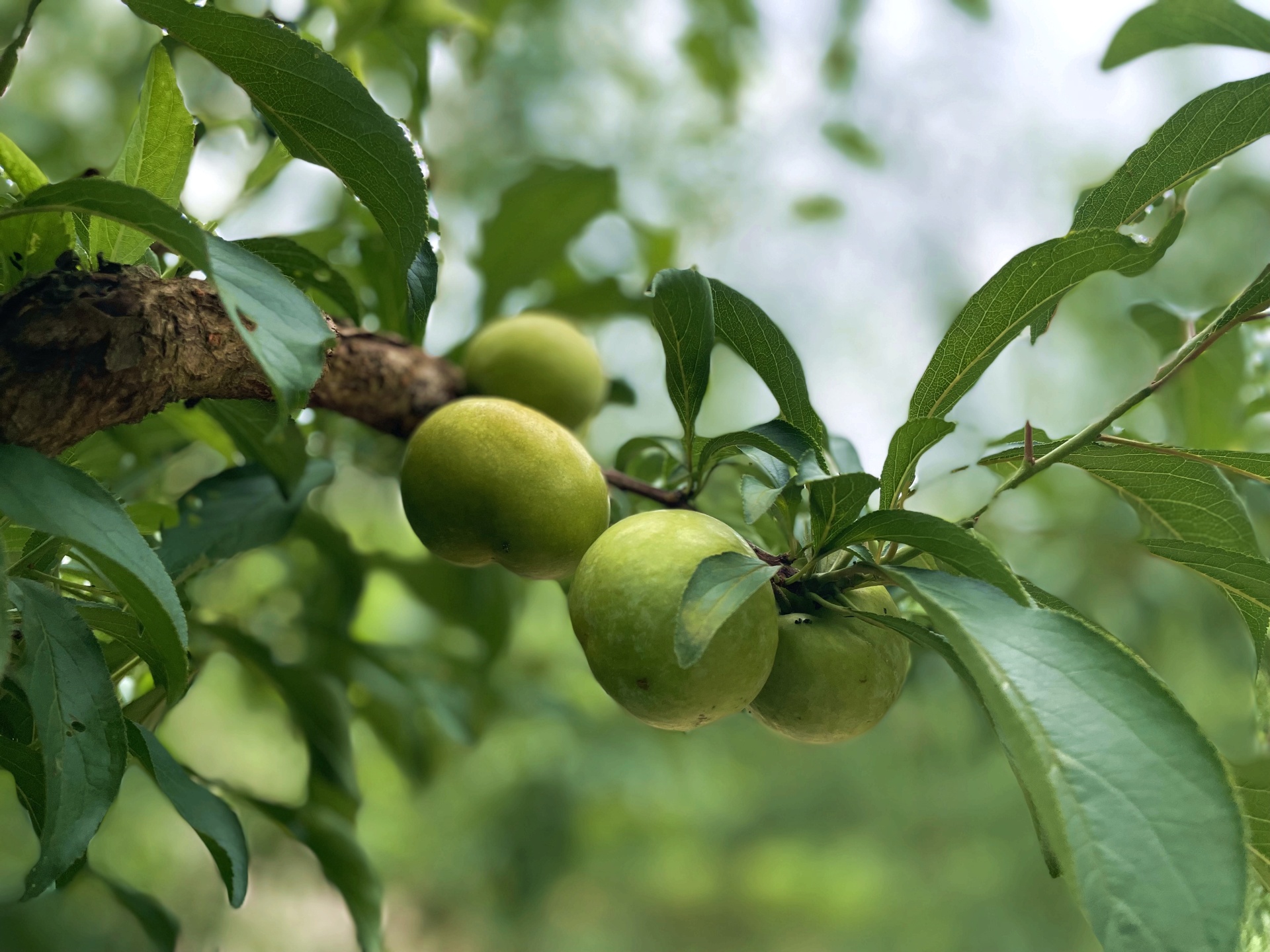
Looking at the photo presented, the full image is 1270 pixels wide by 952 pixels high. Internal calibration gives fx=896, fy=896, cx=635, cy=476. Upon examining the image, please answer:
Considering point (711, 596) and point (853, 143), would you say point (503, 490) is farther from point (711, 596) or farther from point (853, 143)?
point (853, 143)

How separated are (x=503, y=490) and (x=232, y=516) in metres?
0.21

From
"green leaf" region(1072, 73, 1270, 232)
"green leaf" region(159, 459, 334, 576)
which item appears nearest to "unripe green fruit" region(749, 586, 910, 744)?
"green leaf" region(1072, 73, 1270, 232)

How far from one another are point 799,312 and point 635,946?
1794mm

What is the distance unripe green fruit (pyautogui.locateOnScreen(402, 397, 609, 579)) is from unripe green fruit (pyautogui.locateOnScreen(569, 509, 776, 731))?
58mm

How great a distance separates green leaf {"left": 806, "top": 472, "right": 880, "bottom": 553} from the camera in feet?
1.20

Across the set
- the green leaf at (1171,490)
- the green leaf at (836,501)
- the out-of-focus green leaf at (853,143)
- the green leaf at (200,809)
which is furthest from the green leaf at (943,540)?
the out-of-focus green leaf at (853,143)

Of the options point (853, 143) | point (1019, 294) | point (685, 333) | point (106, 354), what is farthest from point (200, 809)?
point (853, 143)

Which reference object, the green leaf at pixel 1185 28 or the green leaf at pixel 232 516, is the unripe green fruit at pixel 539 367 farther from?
the green leaf at pixel 1185 28

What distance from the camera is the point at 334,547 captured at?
0.79 meters

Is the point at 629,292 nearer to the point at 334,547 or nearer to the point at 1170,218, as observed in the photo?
the point at 334,547

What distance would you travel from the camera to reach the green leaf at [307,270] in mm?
489

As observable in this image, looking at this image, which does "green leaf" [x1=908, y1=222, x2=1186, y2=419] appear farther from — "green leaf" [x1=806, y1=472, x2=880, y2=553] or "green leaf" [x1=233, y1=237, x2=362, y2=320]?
"green leaf" [x1=233, y1=237, x2=362, y2=320]

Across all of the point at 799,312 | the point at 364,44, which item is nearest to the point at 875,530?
the point at 364,44

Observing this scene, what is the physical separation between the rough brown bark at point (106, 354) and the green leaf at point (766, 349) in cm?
19
